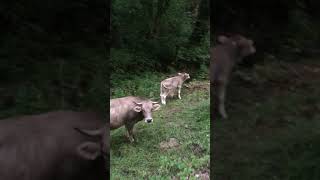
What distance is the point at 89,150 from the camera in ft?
8.84

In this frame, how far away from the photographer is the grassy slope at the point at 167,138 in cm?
349

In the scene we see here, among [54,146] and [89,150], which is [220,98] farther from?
[54,146]

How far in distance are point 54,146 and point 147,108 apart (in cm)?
101

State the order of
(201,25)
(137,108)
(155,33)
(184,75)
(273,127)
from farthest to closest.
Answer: (137,108) < (184,75) < (201,25) < (155,33) < (273,127)

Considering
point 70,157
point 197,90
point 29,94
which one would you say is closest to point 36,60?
point 29,94

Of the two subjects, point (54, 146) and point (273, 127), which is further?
point (273, 127)

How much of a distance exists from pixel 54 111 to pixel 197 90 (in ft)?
4.04

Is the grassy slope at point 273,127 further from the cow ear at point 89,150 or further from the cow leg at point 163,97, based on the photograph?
the cow leg at point 163,97

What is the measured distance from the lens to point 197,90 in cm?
373

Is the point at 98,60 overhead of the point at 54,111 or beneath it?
overhead

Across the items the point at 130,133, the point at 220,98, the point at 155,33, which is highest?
the point at 155,33

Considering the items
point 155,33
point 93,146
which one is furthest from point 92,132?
point 155,33

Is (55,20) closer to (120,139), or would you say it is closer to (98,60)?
(98,60)

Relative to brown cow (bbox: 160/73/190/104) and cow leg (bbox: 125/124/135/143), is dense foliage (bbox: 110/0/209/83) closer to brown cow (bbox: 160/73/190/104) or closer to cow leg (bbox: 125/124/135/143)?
brown cow (bbox: 160/73/190/104)
